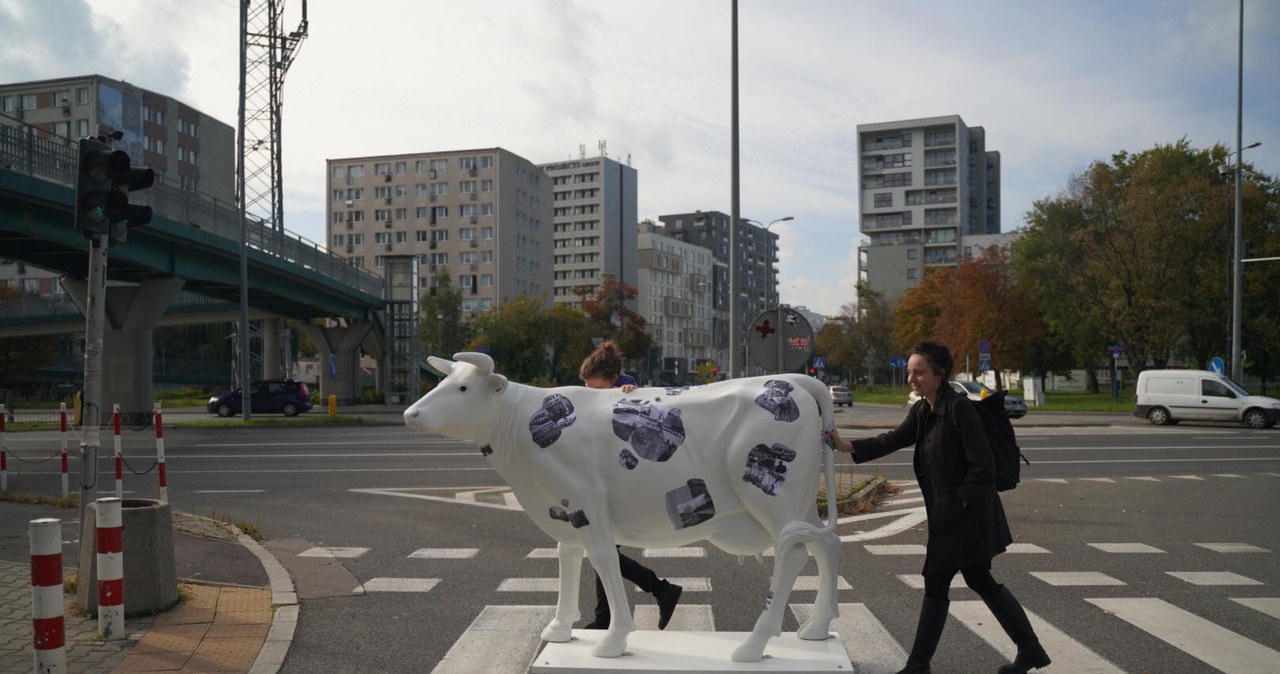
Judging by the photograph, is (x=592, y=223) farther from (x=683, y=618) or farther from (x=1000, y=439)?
(x=1000, y=439)

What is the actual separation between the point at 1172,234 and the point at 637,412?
4332 cm

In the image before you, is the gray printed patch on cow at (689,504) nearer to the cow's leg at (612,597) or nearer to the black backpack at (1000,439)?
the cow's leg at (612,597)

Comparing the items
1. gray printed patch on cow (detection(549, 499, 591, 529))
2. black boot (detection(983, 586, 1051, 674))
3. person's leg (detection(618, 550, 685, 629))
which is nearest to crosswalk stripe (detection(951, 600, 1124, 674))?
black boot (detection(983, 586, 1051, 674))

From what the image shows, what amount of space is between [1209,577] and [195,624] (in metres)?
8.05

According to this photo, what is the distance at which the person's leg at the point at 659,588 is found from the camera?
21.0 feet

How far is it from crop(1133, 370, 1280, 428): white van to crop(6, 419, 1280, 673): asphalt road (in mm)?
12864

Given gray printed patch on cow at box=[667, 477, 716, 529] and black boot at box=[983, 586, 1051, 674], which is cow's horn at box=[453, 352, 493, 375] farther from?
black boot at box=[983, 586, 1051, 674]

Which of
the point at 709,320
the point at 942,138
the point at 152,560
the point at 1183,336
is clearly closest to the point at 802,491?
the point at 152,560

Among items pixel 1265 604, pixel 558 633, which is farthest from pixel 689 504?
pixel 1265 604

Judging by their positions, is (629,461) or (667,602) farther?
(667,602)

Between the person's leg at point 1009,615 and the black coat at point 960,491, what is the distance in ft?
0.40

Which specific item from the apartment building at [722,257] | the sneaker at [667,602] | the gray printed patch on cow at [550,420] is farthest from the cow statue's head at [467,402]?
the apartment building at [722,257]

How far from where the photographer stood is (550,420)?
18.2ft

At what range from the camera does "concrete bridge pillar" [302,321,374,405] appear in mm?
49531
